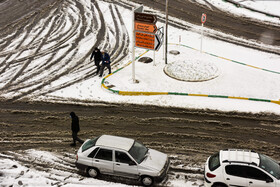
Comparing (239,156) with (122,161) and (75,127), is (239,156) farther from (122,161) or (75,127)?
(75,127)

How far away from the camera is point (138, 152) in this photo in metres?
10.9

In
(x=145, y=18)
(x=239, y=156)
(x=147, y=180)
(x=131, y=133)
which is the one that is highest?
(x=145, y=18)

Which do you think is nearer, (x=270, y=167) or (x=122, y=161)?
(x=270, y=167)

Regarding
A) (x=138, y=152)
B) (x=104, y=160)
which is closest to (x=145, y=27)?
(x=138, y=152)

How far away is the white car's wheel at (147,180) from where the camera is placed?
10.4 meters

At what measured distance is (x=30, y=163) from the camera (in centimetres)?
1171

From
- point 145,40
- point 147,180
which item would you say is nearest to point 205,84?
point 145,40

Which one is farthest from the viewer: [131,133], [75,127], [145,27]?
Result: [145,27]

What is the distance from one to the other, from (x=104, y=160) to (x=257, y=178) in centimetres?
514

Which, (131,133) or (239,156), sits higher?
(239,156)

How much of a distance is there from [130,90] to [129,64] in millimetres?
3614

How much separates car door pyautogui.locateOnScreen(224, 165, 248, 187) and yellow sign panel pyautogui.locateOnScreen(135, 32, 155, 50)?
30.6ft

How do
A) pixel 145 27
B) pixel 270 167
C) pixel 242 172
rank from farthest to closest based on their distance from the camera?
pixel 145 27, pixel 270 167, pixel 242 172

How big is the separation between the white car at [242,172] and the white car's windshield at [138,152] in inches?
89.2
